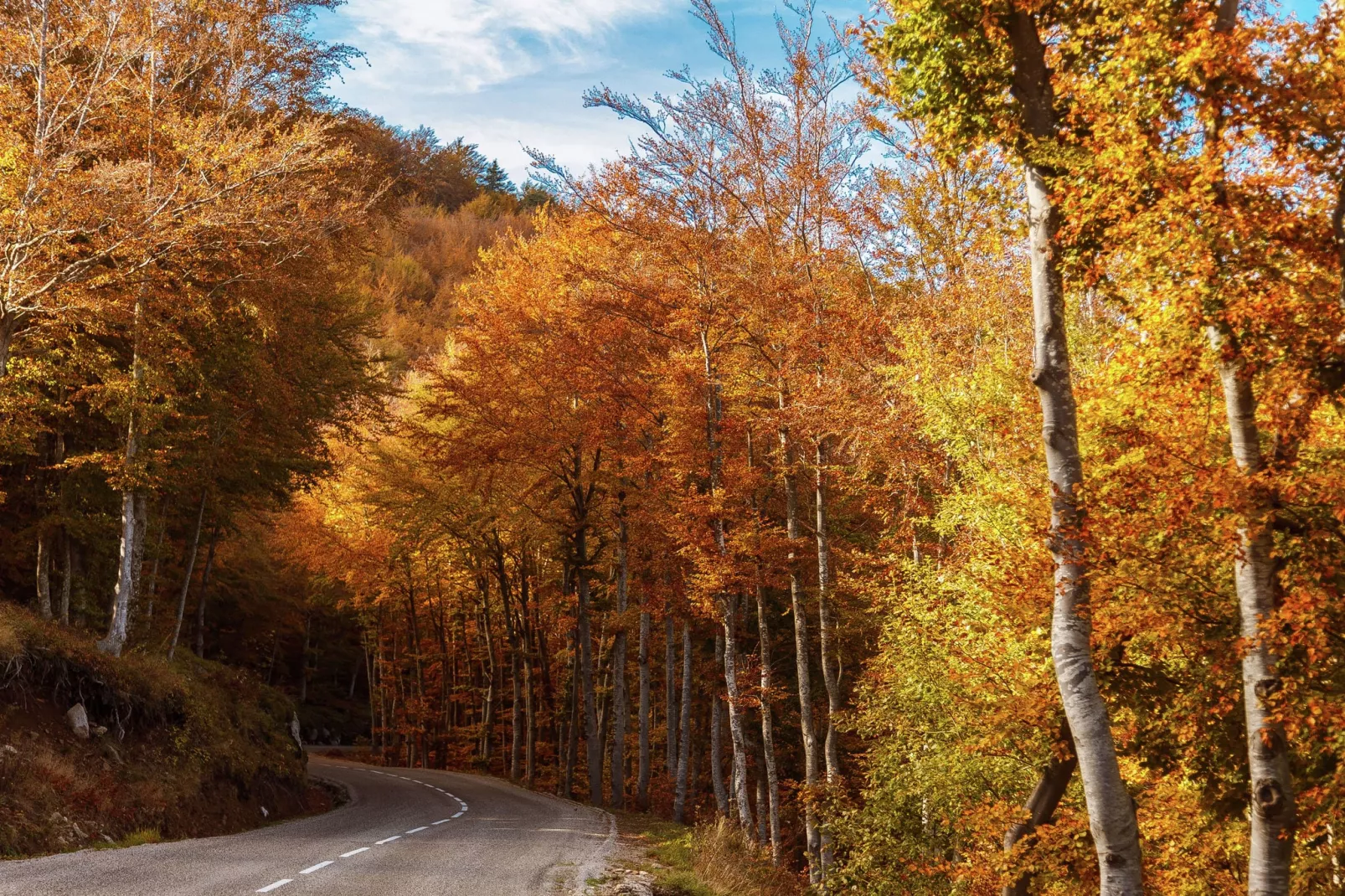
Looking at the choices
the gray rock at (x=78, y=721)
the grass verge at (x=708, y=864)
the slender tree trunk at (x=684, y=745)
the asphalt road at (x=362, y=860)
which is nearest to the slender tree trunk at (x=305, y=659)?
the asphalt road at (x=362, y=860)

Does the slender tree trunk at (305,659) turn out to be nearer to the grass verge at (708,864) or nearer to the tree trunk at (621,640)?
the tree trunk at (621,640)

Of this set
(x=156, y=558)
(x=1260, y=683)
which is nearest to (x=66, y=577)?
(x=156, y=558)

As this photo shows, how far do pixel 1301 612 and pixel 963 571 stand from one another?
667 cm

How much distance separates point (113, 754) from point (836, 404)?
1286 cm

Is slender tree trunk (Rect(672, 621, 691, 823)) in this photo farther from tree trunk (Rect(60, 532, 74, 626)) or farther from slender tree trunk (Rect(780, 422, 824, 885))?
tree trunk (Rect(60, 532, 74, 626))

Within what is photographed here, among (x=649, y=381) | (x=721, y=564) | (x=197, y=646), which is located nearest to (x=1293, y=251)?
(x=721, y=564)

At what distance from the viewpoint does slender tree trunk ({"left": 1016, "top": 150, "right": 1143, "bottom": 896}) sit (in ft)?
25.5

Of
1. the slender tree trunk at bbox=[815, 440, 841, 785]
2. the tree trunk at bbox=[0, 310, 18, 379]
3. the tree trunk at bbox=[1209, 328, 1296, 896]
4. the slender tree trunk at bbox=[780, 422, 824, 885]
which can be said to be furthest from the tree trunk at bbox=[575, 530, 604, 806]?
the tree trunk at bbox=[1209, 328, 1296, 896]

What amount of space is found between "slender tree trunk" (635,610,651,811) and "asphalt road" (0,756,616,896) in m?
3.63

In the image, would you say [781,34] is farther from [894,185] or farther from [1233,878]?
[1233,878]

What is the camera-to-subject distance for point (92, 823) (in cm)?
1330

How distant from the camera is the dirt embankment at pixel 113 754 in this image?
507 inches

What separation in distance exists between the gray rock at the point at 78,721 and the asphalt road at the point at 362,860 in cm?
268

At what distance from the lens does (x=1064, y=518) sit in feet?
27.0
